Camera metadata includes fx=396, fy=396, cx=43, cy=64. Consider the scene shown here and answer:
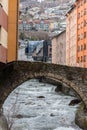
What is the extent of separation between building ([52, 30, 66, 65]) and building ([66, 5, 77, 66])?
8.50m

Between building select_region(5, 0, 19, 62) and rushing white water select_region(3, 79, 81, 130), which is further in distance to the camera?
building select_region(5, 0, 19, 62)

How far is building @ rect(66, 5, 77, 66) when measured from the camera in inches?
4003

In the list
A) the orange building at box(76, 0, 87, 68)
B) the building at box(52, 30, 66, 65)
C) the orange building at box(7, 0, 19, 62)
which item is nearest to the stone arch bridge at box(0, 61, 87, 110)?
the orange building at box(7, 0, 19, 62)

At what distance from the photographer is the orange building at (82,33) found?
92544mm

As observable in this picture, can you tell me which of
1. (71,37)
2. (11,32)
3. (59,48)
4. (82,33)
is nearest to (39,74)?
(11,32)

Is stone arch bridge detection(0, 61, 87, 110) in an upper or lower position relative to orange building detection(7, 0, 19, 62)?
lower

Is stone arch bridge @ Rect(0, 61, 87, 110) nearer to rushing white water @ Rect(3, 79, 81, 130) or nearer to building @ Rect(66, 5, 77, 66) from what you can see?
rushing white water @ Rect(3, 79, 81, 130)

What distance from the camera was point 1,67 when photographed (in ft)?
81.5

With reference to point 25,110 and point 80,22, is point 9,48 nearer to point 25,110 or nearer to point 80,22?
point 25,110

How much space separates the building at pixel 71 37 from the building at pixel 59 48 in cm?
850

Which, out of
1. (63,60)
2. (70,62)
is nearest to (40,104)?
(70,62)

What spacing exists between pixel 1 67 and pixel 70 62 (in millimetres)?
82008

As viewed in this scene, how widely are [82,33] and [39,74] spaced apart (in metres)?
70.5

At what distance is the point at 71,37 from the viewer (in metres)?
107
